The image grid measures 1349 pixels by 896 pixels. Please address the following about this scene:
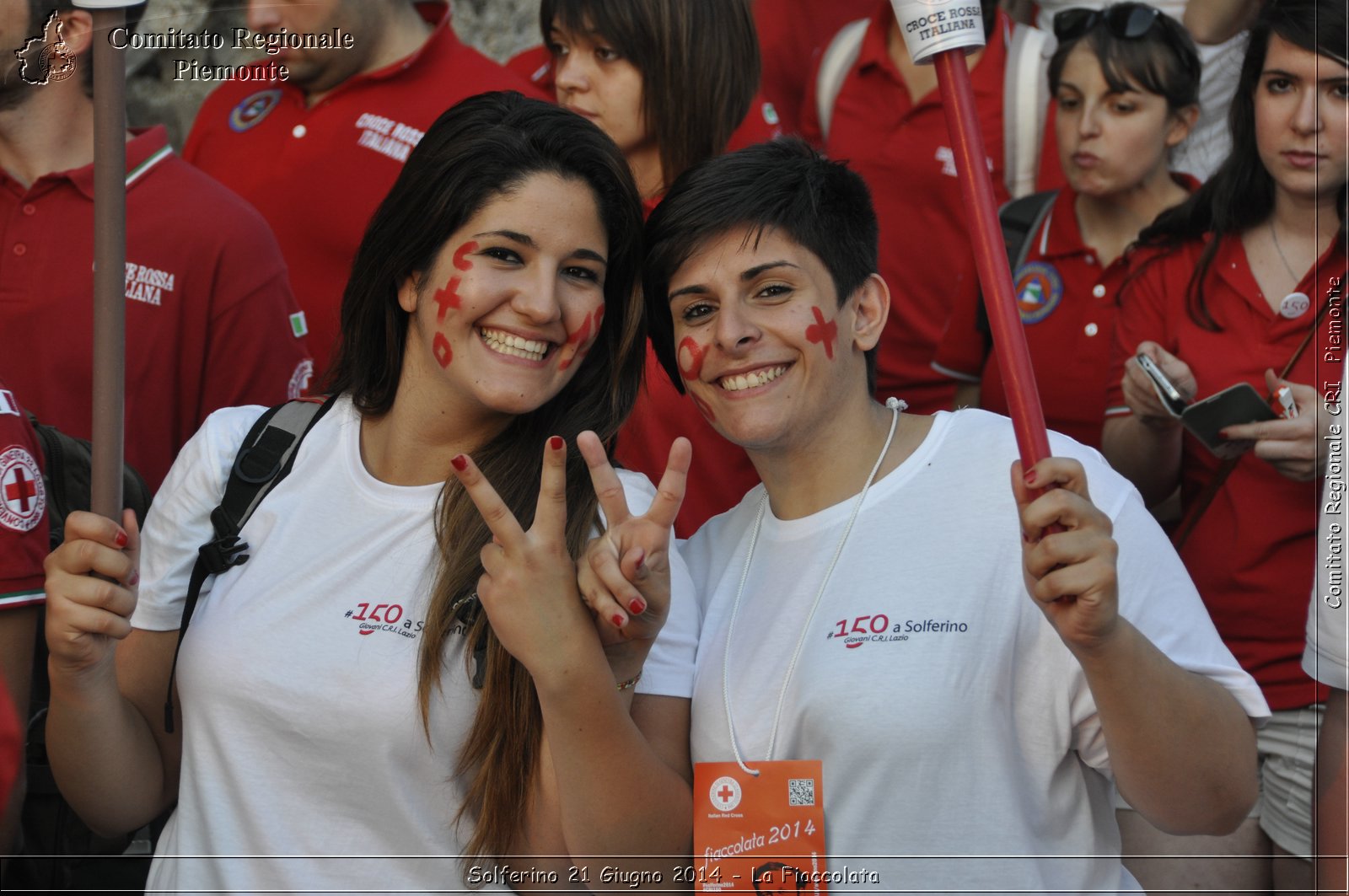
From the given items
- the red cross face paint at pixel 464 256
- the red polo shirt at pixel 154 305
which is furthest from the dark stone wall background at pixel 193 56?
the red cross face paint at pixel 464 256

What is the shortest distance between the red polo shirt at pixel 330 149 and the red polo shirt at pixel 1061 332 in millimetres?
1295

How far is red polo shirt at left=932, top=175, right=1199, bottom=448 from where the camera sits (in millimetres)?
3439

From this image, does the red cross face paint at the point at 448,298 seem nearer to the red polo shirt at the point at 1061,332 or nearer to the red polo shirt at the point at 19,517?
the red polo shirt at the point at 19,517

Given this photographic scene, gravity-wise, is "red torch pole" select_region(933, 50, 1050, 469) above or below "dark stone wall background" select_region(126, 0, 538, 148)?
below

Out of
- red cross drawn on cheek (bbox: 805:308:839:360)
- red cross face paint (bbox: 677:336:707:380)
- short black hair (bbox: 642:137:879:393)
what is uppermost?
short black hair (bbox: 642:137:879:393)

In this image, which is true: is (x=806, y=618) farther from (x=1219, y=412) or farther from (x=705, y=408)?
(x=1219, y=412)

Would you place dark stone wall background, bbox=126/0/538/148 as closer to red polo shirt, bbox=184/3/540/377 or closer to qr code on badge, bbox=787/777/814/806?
red polo shirt, bbox=184/3/540/377

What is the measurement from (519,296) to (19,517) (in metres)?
0.92

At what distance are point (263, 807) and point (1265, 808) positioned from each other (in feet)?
5.92

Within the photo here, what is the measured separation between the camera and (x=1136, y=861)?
269cm

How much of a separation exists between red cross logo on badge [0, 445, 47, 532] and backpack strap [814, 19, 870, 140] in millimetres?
2316

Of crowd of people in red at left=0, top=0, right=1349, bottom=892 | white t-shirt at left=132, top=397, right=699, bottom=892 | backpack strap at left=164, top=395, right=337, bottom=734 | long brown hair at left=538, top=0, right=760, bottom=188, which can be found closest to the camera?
crowd of people in red at left=0, top=0, right=1349, bottom=892

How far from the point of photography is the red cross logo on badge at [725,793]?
211cm

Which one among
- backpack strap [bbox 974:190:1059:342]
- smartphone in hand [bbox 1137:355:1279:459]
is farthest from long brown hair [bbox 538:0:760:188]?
smartphone in hand [bbox 1137:355:1279:459]
